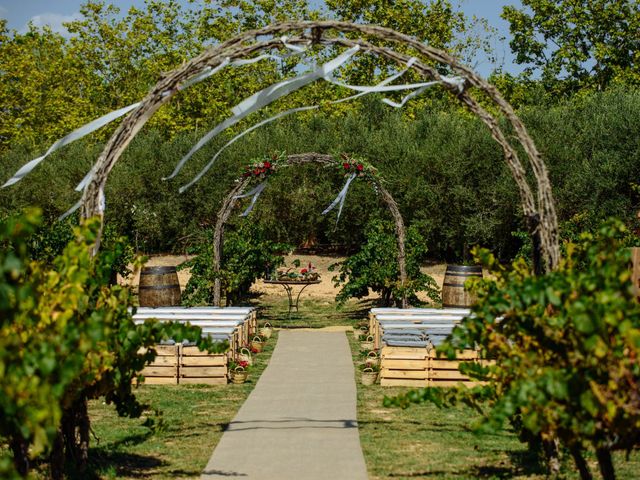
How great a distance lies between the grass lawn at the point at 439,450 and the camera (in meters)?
6.96

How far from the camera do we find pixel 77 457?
6.59 meters

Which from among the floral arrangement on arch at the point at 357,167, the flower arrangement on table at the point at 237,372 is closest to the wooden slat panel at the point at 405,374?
the flower arrangement on table at the point at 237,372

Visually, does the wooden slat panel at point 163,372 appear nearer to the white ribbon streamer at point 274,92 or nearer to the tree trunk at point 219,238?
the tree trunk at point 219,238

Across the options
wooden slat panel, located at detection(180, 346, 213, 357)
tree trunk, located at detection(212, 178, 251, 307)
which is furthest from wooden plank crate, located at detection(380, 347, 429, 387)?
tree trunk, located at detection(212, 178, 251, 307)

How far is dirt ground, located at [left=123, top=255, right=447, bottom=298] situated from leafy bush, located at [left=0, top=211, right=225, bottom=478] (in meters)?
15.9

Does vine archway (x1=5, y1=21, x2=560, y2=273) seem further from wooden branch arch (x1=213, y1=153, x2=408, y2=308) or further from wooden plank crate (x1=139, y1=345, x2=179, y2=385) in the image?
wooden branch arch (x1=213, y1=153, x2=408, y2=308)

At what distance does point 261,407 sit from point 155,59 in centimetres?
3218

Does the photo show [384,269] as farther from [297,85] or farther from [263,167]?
[297,85]

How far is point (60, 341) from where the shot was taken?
436 centimetres

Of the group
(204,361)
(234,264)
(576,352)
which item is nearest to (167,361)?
(204,361)

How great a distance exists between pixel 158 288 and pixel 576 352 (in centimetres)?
1292

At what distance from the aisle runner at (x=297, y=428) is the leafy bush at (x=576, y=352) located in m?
1.94

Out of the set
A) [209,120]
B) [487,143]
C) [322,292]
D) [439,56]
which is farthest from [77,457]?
[209,120]

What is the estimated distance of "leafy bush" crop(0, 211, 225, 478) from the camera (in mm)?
3900
